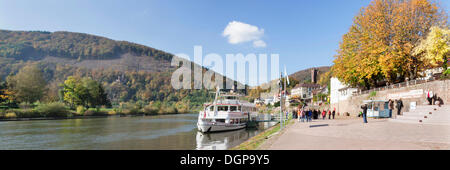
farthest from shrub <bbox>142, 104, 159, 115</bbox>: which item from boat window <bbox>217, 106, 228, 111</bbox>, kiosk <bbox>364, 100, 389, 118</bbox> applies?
kiosk <bbox>364, 100, 389, 118</bbox>

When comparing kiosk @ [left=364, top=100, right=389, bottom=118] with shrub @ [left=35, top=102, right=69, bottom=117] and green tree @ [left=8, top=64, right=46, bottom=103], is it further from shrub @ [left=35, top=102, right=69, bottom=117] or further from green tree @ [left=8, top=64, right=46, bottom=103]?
green tree @ [left=8, top=64, right=46, bottom=103]

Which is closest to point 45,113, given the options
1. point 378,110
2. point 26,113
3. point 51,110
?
point 51,110

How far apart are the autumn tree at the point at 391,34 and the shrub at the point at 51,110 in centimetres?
6500

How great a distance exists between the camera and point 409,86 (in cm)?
2619

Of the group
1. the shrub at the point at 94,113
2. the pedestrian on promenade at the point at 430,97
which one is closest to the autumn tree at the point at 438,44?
the pedestrian on promenade at the point at 430,97

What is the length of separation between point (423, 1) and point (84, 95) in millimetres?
87661

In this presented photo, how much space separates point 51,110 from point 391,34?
70.1m

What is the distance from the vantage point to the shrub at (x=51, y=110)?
59.8m

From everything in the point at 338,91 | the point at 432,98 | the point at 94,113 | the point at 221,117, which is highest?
the point at 338,91

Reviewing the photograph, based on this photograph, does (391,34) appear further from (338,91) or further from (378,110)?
(338,91)

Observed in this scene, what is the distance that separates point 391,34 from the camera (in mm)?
29312
